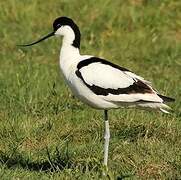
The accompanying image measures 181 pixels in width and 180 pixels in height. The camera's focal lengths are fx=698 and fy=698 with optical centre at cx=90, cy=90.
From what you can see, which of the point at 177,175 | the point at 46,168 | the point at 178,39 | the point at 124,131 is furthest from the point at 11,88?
the point at 178,39

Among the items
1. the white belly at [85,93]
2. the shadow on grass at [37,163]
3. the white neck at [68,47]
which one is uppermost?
the white neck at [68,47]

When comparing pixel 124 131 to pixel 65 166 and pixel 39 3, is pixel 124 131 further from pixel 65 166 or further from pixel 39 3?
pixel 39 3

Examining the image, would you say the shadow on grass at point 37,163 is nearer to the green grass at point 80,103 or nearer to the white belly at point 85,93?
the green grass at point 80,103

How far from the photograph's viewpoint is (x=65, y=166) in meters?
6.01

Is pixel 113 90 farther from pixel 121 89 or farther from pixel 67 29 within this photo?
pixel 67 29

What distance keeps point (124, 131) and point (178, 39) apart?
472 centimetres

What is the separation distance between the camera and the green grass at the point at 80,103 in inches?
242

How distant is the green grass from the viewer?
6.15 m

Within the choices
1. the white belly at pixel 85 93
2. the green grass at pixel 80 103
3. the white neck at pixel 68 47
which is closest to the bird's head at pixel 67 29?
the white neck at pixel 68 47

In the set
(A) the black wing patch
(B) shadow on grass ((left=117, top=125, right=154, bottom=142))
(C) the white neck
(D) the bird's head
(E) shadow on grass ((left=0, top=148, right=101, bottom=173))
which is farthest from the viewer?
(B) shadow on grass ((left=117, top=125, right=154, bottom=142))

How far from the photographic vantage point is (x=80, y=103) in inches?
321

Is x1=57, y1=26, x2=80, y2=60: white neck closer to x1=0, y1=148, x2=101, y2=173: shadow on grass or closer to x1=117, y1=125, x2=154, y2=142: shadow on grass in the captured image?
x1=0, y1=148, x2=101, y2=173: shadow on grass

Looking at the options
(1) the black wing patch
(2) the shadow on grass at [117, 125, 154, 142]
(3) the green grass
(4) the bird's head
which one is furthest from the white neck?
(2) the shadow on grass at [117, 125, 154, 142]

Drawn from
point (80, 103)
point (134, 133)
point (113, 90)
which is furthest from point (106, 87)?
point (80, 103)
